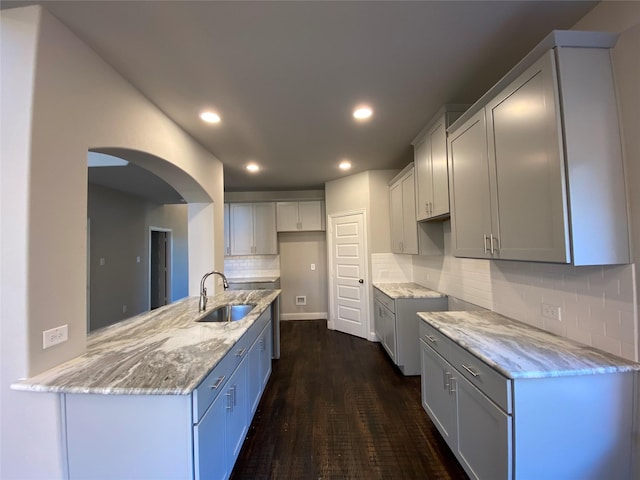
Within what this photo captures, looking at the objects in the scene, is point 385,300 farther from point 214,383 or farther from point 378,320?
point 214,383

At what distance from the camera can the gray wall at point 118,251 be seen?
4.70 meters

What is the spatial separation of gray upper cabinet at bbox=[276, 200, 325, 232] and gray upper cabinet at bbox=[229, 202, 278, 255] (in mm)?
154

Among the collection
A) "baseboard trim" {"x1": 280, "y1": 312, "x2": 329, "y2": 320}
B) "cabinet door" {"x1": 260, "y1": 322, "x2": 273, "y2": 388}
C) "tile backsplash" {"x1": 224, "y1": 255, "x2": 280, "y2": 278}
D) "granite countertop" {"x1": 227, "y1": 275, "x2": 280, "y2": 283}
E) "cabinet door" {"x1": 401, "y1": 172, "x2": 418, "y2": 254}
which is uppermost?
"cabinet door" {"x1": 401, "y1": 172, "x2": 418, "y2": 254}

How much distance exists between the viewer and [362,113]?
2422mm

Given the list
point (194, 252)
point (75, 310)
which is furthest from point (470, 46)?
point (194, 252)

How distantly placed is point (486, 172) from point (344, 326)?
11.6ft

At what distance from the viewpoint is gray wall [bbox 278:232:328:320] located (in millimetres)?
5609

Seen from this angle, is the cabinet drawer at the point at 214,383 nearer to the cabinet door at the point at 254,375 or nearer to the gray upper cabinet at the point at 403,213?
the cabinet door at the point at 254,375

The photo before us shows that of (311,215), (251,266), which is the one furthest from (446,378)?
(251,266)

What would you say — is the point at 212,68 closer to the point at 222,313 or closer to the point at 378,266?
the point at 222,313

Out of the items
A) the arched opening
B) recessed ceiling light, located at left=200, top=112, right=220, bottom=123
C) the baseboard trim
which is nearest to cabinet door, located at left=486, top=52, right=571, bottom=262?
recessed ceiling light, located at left=200, top=112, right=220, bottom=123

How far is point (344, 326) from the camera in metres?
4.67

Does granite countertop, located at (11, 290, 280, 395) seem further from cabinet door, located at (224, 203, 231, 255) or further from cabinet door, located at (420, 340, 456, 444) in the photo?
cabinet door, located at (224, 203, 231, 255)

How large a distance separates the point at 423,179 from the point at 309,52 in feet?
5.62
